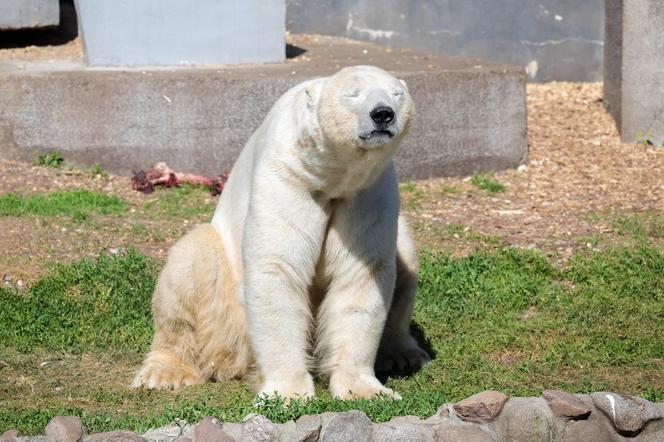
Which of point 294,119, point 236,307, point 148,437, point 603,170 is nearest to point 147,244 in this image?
point 236,307

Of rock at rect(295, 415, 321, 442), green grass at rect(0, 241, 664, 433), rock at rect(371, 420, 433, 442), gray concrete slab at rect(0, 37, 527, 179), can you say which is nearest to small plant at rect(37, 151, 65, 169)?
gray concrete slab at rect(0, 37, 527, 179)

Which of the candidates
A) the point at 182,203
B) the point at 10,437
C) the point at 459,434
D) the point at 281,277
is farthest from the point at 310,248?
the point at 182,203

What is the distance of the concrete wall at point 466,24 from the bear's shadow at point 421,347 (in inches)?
211

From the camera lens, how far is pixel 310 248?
4746mm

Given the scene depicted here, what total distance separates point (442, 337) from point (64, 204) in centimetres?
310

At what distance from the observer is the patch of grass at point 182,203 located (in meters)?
7.86

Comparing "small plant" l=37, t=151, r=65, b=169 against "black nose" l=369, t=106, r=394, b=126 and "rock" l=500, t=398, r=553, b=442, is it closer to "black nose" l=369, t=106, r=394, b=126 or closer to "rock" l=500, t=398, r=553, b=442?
"black nose" l=369, t=106, r=394, b=126

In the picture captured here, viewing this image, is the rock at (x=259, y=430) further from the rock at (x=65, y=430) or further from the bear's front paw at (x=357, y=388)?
the bear's front paw at (x=357, y=388)

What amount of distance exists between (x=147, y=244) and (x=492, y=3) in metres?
5.23

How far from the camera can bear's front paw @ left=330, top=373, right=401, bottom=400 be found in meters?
4.79

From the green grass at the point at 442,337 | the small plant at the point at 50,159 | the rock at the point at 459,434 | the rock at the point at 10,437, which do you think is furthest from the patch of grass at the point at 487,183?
the rock at the point at 10,437

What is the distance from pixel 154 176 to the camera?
831 centimetres

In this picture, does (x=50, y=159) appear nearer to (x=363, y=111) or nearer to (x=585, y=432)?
(x=363, y=111)

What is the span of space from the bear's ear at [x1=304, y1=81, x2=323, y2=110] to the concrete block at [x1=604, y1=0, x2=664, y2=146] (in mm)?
5521
